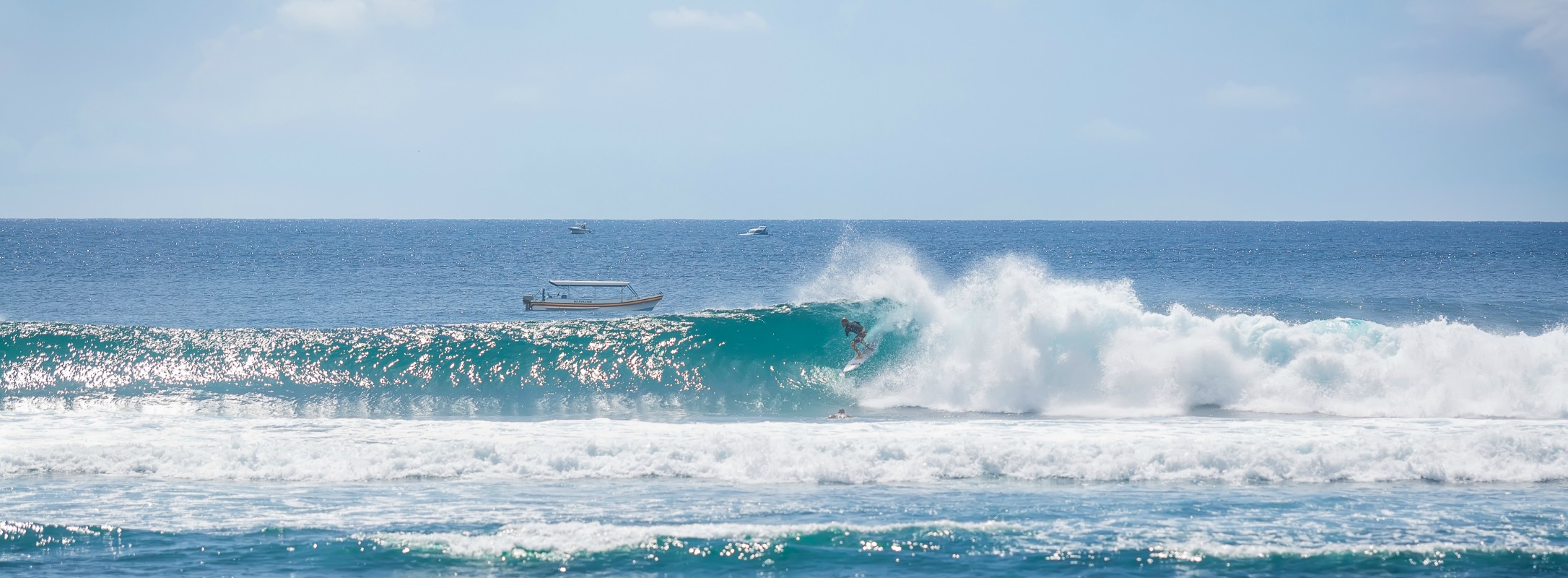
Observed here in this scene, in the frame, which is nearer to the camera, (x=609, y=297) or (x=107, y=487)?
(x=107, y=487)

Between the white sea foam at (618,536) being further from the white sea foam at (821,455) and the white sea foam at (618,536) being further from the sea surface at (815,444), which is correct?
the white sea foam at (821,455)

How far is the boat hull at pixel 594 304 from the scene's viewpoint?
39625 mm

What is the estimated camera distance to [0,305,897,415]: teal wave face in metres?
20.2

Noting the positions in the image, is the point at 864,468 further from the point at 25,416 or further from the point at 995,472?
the point at 25,416

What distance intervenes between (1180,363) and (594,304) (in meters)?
25.1

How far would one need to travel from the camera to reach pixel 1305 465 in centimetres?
1255

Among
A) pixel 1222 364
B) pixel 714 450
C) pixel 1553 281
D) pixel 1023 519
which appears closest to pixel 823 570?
pixel 1023 519

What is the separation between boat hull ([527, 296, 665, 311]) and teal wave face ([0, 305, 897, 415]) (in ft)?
50.0

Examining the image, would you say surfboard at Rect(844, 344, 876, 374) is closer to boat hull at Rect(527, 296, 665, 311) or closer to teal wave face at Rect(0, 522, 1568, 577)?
teal wave face at Rect(0, 522, 1568, 577)

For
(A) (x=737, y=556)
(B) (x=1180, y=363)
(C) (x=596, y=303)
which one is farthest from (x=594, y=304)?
(A) (x=737, y=556)

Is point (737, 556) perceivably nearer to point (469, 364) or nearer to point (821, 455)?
point (821, 455)

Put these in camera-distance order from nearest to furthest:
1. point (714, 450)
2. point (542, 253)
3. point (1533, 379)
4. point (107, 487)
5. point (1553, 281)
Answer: point (107, 487)
point (714, 450)
point (1533, 379)
point (1553, 281)
point (542, 253)

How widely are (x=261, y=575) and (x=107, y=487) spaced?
461cm

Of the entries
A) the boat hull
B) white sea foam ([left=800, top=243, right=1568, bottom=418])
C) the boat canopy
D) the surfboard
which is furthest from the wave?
the boat hull
